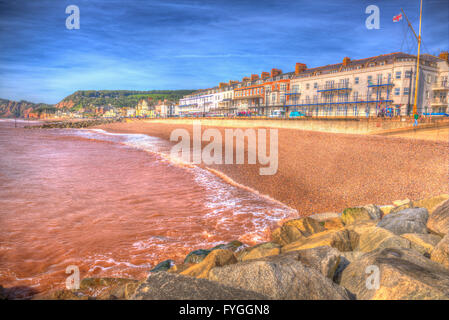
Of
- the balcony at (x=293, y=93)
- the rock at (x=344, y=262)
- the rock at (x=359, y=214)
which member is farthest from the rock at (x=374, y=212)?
the balcony at (x=293, y=93)

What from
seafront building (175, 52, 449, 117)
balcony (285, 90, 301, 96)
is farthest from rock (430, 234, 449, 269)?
balcony (285, 90, 301, 96)

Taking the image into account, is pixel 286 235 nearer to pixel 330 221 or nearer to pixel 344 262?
pixel 330 221

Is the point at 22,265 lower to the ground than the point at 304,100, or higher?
lower

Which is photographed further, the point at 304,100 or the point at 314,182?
the point at 304,100

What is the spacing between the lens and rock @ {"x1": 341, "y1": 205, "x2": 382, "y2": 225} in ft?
23.4

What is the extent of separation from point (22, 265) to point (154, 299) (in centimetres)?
558

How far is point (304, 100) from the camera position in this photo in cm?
5016

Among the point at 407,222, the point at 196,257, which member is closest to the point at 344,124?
the point at 407,222

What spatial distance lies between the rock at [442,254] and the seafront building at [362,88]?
29754 mm

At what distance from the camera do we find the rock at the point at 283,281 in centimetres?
303

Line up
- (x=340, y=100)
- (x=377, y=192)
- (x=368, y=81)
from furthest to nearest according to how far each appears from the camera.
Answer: (x=340, y=100) < (x=368, y=81) < (x=377, y=192)

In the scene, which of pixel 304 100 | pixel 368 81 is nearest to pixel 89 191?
pixel 368 81

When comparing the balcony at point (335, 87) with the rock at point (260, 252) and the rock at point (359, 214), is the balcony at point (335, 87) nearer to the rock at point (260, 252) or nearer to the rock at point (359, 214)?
the rock at point (359, 214)
